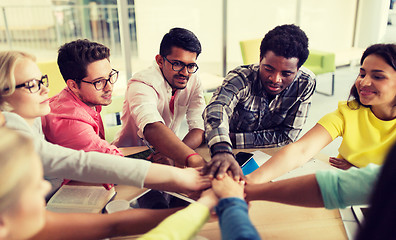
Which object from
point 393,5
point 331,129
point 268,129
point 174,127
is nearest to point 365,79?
point 331,129

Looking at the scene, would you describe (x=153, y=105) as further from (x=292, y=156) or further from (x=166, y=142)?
(x=292, y=156)

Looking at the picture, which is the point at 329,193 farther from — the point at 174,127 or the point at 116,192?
the point at 174,127

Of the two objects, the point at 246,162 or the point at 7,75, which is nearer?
the point at 7,75

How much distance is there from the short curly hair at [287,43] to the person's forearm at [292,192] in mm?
845

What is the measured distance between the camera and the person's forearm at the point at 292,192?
110 cm

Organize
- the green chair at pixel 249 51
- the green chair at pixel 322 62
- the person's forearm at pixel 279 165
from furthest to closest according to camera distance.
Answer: the green chair at pixel 322 62, the green chair at pixel 249 51, the person's forearm at pixel 279 165

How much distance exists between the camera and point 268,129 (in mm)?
2105

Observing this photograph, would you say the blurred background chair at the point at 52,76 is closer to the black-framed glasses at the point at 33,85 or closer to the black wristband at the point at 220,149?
the black-framed glasses at the point at 33,85

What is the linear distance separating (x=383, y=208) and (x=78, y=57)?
159 centimetres

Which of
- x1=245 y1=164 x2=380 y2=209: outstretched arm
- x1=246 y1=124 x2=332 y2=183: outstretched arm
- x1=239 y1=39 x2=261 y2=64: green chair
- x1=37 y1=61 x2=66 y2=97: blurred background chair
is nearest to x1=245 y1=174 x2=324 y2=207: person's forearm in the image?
x1=245 y1=164 x2=380 y2=209: outstretched arm

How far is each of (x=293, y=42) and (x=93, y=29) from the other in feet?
15.1

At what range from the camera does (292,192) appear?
1.17 m

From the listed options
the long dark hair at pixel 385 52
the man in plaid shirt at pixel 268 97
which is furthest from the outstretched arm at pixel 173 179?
the long dark hair at pixel 385 52

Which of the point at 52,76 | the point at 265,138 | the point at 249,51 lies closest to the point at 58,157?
the point at 265,138
